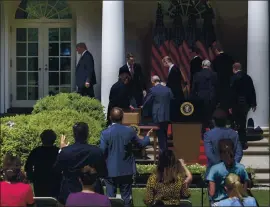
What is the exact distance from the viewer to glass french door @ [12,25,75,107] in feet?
78.3

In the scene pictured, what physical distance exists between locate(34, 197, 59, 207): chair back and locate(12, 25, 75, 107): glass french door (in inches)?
557

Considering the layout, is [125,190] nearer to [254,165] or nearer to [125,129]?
[125,129]

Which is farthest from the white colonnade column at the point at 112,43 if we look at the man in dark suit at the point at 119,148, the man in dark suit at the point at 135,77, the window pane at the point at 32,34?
the man in dark suit at the point at 119,148

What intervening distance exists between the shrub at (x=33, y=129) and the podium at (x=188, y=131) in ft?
5.05

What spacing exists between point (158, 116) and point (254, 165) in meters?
2.23

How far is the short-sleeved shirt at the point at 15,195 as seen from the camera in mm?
8266

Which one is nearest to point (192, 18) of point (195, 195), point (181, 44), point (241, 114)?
point (181, 44)

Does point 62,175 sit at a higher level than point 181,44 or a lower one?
lower

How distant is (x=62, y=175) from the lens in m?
10.2

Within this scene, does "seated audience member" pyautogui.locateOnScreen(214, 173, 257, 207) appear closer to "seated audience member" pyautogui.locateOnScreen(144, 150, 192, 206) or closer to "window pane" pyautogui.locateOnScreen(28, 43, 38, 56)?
"seated audience member" pyautogui.locateOnScreen(144, 150, 192, 206)

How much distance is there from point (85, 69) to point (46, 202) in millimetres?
10205

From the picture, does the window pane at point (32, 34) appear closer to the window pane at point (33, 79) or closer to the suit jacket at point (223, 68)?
the window pane at point (33, 79)

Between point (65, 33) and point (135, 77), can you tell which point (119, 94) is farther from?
point (65, 33)

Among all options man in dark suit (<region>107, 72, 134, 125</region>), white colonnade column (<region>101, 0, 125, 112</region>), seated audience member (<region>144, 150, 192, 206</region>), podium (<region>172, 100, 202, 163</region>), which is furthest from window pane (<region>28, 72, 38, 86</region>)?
seated audience member (<region>144, 150, 192, 206</region>)
